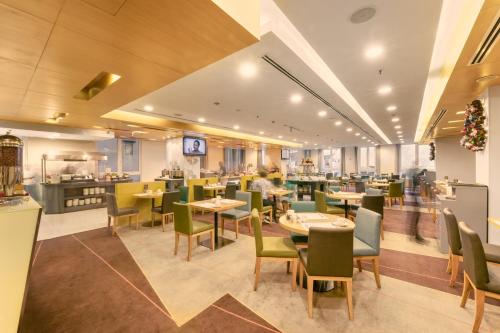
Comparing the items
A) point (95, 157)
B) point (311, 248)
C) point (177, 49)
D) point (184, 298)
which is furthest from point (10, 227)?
point (95, 157)

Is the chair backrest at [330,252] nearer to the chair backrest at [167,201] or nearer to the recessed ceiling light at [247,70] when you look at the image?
the recessed ceiling light at [247,70]

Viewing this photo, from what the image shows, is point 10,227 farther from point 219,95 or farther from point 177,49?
point 219,95

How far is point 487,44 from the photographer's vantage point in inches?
85.7

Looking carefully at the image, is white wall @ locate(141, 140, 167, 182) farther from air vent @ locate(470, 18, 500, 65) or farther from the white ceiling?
air vent @ locate(470, 18, 500, 65)

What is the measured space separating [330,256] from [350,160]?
56.5 ft

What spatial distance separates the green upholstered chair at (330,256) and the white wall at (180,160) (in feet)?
24.1

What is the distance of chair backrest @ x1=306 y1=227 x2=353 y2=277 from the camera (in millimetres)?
2025

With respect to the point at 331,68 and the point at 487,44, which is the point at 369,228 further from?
the point at 331,68

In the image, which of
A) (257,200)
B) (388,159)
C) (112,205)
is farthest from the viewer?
(388,159)

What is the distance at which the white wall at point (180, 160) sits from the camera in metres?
8.70

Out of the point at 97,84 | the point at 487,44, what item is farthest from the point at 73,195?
the point at 487,44

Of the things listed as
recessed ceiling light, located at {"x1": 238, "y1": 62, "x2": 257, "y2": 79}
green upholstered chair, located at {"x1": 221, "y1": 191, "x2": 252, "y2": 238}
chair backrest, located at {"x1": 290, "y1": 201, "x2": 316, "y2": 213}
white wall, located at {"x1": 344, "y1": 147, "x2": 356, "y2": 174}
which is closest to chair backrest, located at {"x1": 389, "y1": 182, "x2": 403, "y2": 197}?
chair backrest, located at {"x1": 290, "y1": 201, "x2": 316, "y2": 213}

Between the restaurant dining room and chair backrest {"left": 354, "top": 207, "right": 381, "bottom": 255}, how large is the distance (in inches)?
0.9

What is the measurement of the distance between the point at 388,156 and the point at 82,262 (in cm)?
1799
